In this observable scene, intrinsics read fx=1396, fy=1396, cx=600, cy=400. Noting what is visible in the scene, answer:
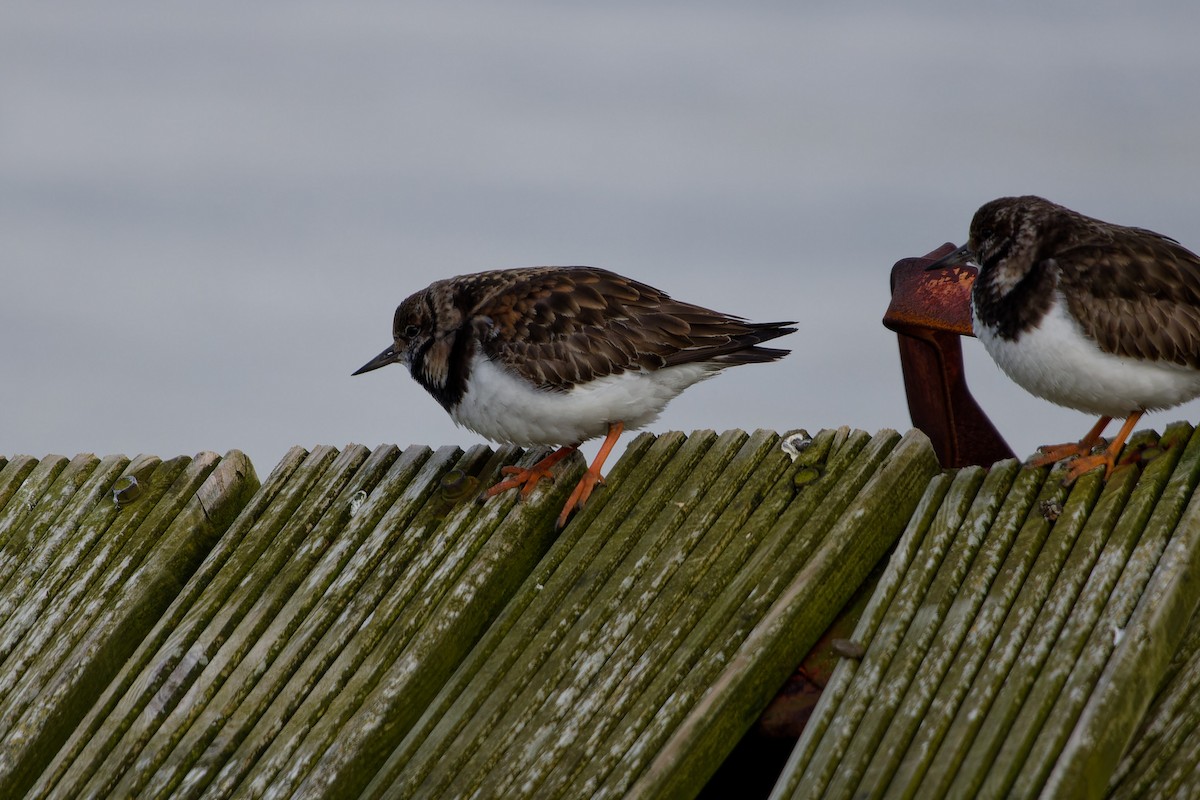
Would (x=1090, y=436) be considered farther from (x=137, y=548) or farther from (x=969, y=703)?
(x=137, y=548)

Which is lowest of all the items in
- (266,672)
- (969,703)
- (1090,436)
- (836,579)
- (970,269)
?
(266,672)

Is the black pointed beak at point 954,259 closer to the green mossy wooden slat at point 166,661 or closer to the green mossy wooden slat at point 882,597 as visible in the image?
the green mossy wooden slat at point 882,597

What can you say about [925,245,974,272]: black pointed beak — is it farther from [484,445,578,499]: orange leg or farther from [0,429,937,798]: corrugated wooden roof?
[484,445,578,499]: orange leg


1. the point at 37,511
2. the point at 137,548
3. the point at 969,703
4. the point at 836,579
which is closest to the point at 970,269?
the point at 836,579

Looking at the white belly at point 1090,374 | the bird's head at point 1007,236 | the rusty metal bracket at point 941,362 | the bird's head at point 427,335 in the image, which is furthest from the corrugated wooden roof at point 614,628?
the rusty metal bracket at point 941,362

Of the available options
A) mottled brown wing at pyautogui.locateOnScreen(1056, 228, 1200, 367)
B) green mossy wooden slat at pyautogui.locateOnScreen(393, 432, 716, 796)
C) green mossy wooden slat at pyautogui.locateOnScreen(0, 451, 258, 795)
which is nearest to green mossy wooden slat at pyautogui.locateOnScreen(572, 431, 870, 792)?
green mossy wooden slat at pyautogui.locateOnScreen(393, 432, 716, 796)

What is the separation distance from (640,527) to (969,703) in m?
1.25

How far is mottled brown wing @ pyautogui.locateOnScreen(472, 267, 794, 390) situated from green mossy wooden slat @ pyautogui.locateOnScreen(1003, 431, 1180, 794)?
2.25m

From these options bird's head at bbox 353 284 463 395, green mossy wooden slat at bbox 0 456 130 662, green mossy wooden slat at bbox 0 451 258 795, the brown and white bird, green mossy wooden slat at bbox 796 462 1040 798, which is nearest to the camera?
green mossy wooden slat at bbox 796 462 1040 798

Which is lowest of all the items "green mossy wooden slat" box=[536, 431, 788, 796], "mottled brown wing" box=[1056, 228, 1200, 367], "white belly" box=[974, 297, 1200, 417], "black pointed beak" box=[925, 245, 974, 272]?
"green mossy wooden slat" box=[536, 431, 788, 796]

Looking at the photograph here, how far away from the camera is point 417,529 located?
4.28 metres

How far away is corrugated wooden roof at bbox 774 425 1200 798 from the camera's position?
2643 mm

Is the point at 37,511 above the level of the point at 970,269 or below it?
below

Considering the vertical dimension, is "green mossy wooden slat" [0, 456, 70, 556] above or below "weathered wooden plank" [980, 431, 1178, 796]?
below
